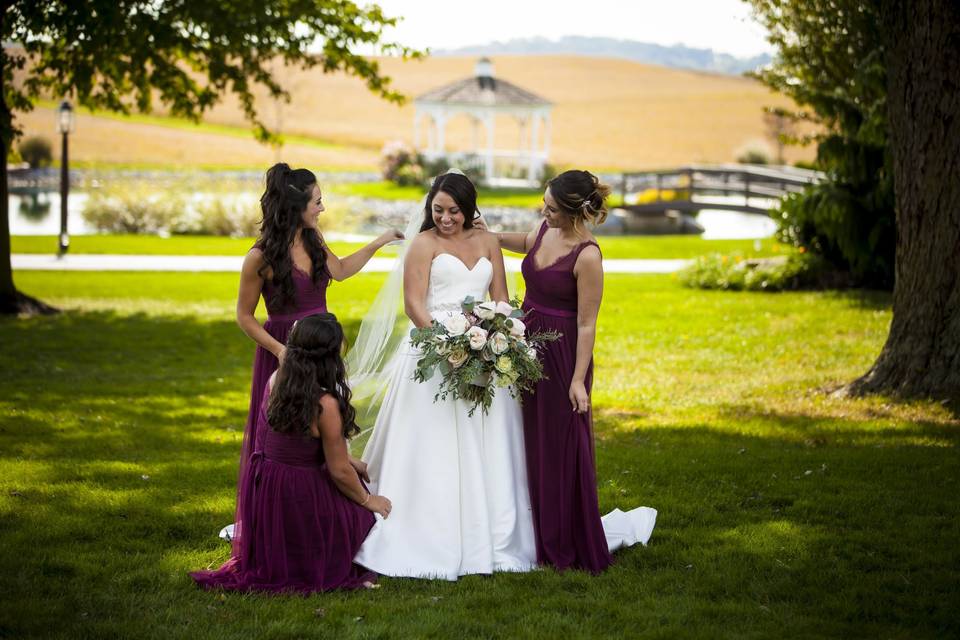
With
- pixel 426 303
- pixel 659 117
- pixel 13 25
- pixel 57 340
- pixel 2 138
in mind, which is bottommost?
pixel 57 340

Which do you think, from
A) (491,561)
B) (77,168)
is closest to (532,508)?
(491,561)

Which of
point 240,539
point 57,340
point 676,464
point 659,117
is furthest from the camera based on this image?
point 659,117

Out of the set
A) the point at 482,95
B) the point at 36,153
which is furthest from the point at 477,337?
the point at 36,153

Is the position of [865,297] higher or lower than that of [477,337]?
lower

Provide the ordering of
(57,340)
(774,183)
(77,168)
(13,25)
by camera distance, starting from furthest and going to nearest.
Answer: (77,168) < (774,183) < (13,25) < (57,340)

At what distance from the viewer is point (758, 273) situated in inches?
642

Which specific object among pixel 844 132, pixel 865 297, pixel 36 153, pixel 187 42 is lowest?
pixel 865 297

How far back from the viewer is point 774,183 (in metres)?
33.7

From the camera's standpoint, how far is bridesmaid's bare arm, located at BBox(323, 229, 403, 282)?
570cm

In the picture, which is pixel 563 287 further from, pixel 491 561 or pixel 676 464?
pixel 676 464

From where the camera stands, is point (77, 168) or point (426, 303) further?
point (77, 168)

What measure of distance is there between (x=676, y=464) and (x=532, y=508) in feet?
7.41

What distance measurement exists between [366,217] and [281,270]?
23493 mm

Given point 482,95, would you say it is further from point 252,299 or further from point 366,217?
point 252,299
